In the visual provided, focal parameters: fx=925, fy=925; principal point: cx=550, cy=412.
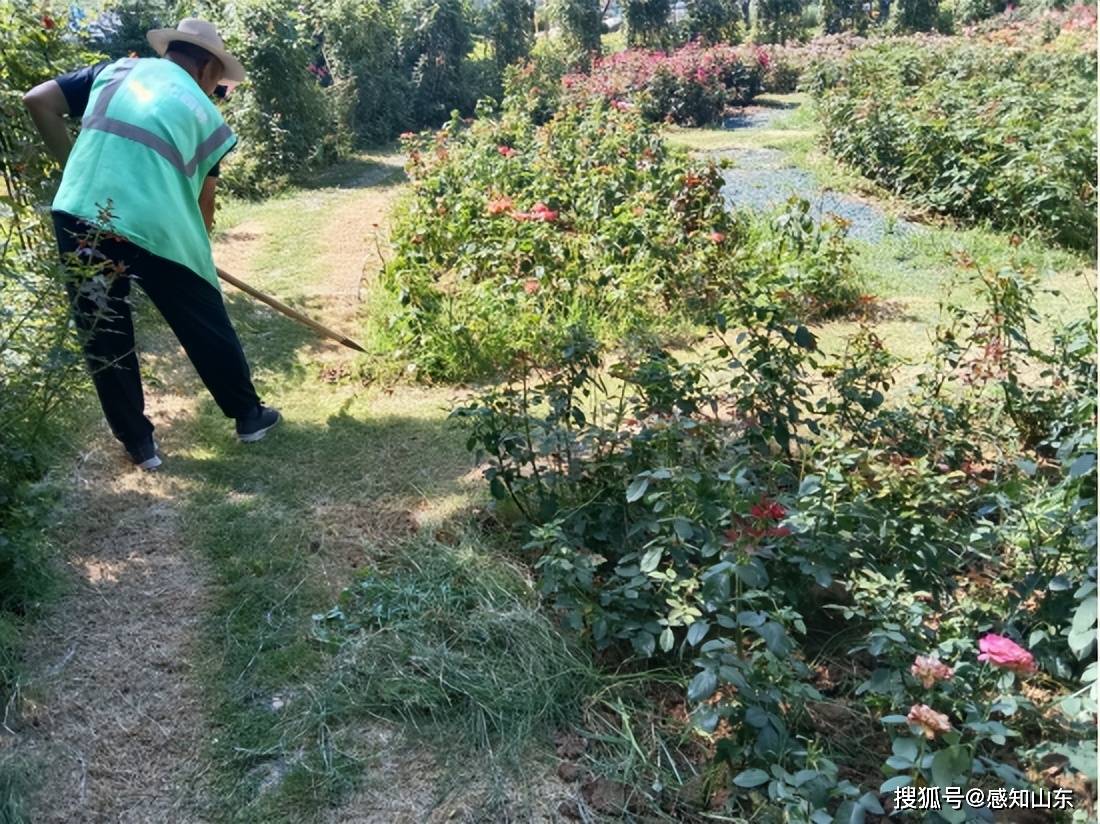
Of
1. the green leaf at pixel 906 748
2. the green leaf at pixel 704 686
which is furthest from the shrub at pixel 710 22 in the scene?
the green leaf at pixel 906 748

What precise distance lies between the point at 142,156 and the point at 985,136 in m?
5.68

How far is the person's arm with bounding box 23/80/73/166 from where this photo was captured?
357 cm

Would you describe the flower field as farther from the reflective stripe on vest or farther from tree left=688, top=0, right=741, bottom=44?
tree left=688, top=0, right=741, bottom=44

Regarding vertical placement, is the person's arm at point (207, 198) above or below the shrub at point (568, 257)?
above

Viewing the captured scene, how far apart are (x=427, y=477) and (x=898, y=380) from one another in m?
2.25

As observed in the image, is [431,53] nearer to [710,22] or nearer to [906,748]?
[710,22]

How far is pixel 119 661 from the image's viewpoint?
2.74 m

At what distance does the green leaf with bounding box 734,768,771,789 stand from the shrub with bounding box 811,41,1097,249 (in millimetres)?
4088

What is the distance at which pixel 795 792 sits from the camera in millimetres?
1990

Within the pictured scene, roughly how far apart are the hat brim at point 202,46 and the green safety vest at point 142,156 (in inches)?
7.5

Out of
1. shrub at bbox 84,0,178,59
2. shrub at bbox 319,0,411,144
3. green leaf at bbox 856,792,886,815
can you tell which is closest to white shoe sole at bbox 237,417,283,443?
green leaf at bbox 856,792,886,815

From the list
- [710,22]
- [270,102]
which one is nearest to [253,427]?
[270,102]

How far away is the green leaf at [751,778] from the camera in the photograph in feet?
6.56

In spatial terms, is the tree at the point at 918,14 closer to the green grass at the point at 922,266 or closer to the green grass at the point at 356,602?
the green grass at the point at 922,266
